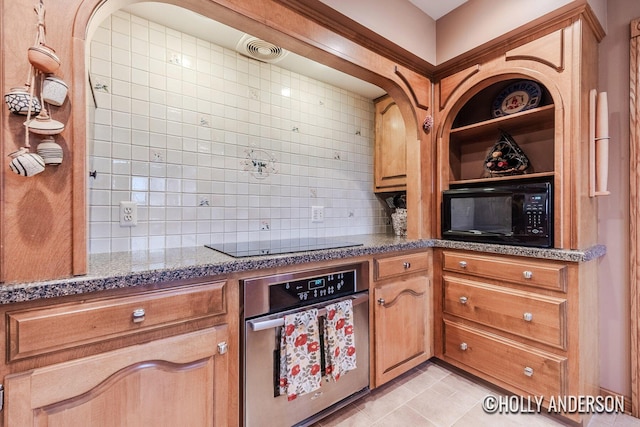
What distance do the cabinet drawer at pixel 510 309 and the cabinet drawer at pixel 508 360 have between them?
0.08 meters

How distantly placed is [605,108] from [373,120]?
1.49 m

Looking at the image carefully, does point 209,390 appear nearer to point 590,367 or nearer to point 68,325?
point 68,325

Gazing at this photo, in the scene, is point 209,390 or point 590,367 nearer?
point 209,390

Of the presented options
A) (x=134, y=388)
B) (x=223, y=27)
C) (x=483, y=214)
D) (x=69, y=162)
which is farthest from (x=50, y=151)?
(x=483, y=214)

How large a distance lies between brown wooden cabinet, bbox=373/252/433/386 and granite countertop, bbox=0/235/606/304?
14cm

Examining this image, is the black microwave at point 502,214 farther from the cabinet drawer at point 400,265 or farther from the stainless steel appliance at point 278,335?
the stainless steel appliance at point 278,335

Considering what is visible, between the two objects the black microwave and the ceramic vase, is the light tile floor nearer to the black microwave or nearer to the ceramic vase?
the black microwave

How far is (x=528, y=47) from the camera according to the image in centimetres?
155

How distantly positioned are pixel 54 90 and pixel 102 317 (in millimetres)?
684

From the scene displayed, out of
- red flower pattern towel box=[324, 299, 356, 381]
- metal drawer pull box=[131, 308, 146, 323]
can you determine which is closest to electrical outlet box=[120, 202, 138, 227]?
metal drawer pull box=[131, 308, 146, 323]

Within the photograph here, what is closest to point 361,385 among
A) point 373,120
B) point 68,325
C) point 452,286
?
point 452,286

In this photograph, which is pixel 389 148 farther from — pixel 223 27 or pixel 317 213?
pixel 223 27

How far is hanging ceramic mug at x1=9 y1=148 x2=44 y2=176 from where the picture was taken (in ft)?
2.48

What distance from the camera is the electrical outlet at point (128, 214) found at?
4.62ft
